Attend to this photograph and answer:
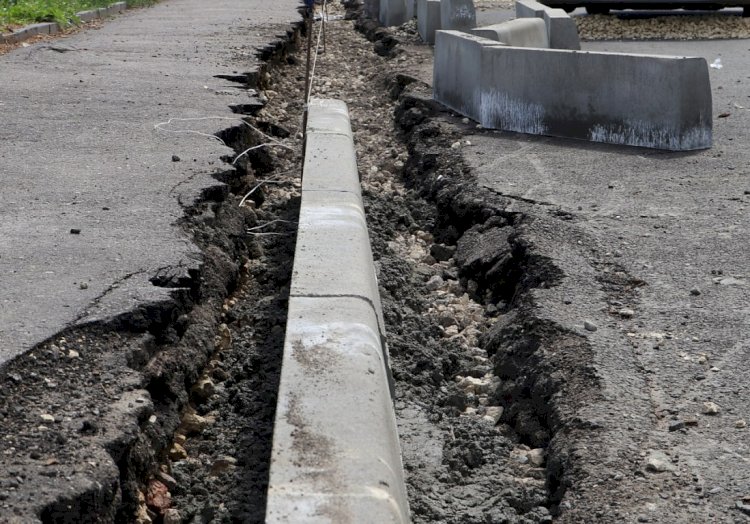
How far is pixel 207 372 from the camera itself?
4477 mm

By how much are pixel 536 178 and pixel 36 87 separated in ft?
16.2

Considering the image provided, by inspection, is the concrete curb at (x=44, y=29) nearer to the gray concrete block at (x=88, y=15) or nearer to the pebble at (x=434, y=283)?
the gray concrete block at (x=88, y=15)

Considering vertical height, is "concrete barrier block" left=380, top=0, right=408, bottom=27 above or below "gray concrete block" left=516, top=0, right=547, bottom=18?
below

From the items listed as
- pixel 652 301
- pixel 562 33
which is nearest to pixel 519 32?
pixel 562 33

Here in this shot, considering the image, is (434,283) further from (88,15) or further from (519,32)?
(88,15)

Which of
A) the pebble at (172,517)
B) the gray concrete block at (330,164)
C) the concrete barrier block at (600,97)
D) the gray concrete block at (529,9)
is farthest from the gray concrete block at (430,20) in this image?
the pebble at (172,517)

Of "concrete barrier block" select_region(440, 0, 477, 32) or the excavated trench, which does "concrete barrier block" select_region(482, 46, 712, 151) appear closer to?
the excavated trench

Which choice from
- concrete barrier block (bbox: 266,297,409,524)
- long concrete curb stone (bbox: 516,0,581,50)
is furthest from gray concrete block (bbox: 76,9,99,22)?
concrete barrier block (bbox: 266,297,409,524)

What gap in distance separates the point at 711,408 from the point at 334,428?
4.55ft

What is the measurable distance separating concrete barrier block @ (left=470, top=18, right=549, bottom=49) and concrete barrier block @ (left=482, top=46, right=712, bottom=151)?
1.69 metres

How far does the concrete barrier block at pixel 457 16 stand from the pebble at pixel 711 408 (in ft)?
35.7

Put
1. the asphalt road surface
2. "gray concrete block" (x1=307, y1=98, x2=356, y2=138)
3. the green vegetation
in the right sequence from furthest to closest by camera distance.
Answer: the green vegetation → "gray concrete block" (x1=307, y1=98, x2=356, y2=138) → the asphalt road surface

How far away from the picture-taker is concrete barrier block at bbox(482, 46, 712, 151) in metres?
7.78

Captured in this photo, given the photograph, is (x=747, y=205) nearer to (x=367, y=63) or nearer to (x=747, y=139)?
(x=747, y=139)
